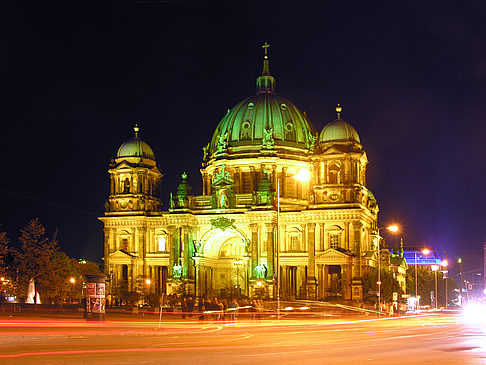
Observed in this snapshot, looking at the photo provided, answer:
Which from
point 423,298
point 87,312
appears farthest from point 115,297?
point 423,298

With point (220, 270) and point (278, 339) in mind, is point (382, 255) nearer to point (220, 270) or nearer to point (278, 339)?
point (220, 270)

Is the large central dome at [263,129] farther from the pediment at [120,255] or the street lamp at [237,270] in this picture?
the pediment at [120,255]

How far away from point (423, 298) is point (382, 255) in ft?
129

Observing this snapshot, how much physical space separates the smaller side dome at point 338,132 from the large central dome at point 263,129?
446 inches

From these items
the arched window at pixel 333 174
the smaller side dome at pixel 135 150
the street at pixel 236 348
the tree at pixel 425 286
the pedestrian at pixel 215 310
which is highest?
the smaller side dome at pixel 135 150

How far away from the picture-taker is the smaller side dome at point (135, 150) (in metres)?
111

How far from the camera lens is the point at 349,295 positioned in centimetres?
9200

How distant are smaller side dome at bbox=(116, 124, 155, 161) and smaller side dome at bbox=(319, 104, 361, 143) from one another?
28063 millimetres

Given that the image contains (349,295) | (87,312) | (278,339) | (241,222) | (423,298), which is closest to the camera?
(278,339)

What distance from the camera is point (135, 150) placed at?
111m

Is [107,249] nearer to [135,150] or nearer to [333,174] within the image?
[135,150]

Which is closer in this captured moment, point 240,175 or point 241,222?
point 241,222

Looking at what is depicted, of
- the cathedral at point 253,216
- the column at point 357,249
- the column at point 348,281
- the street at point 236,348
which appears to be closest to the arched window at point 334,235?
the cathedral at point 253,216

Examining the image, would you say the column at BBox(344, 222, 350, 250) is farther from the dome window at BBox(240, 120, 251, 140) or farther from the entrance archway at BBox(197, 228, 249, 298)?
the dome window at BBox(240, 120, 251, 140)
